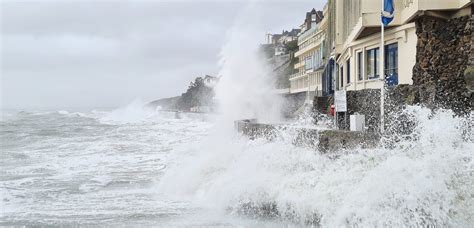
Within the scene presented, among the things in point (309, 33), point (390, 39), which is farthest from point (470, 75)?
point (309, 33)

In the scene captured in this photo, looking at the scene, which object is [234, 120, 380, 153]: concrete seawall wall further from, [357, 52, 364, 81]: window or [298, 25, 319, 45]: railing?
[298, 25, 319, 45]: railing

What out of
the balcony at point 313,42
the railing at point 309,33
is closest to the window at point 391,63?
the balcony at point 313,42

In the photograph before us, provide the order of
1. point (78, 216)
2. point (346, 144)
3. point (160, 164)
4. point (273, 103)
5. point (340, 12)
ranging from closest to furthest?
point (78, 216), point (346, 144), point (160, 164), point (340, 12), point (273, 103)

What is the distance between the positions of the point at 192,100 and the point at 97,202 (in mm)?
127008

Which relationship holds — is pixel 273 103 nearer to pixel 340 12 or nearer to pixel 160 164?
pixel 340 12

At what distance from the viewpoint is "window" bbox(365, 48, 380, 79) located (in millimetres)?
19028

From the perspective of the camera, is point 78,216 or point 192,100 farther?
point 192,100

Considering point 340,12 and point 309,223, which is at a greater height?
point 340,12

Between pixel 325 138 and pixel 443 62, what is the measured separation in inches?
146

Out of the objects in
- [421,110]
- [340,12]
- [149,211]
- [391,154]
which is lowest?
[149,211]

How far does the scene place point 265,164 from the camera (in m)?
13.5

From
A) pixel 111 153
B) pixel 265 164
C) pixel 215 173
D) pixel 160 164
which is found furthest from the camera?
pixel 111 153

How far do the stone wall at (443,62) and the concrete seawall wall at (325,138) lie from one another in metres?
2.13

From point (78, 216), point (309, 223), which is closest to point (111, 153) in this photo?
point (78, 216)
